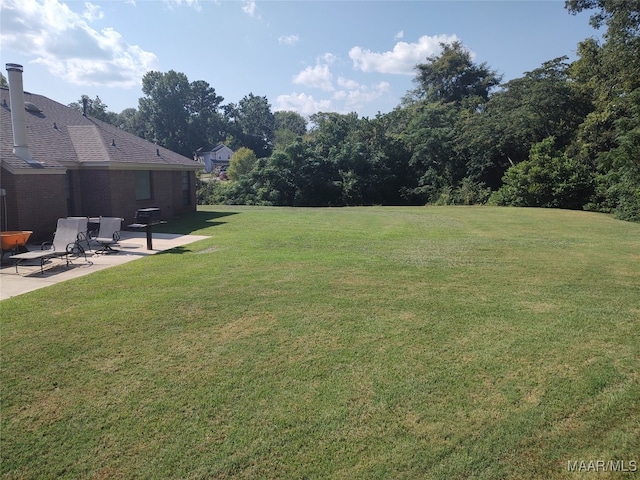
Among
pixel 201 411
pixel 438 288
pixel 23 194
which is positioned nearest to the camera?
pixel 201 411

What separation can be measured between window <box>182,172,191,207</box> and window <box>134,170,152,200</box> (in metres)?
3.35

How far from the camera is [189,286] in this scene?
26.3 ft

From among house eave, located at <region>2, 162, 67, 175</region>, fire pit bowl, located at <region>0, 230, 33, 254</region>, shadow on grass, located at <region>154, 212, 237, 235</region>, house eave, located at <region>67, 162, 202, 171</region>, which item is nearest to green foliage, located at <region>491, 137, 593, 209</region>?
shadow on grass, located at <region>154, 212, 237, 235</region>

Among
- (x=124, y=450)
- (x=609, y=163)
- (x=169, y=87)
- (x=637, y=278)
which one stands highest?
(x=169, y=87)

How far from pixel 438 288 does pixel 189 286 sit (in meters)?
4.34

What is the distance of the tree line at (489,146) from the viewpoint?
22938 mm

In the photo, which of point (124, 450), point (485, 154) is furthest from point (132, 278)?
point (485, 154)

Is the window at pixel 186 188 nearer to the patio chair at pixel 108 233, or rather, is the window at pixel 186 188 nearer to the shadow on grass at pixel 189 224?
the shadow on grass at pixel 189 224

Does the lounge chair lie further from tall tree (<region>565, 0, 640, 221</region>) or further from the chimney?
tall tree (<region>565, 0, 640, 221</region>)

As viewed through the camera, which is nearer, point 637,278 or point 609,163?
point 637,278

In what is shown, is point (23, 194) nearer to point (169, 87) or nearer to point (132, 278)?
point (132, 278)

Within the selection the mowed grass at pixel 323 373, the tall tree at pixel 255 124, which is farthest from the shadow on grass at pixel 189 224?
the tall tree at pixel 255 124

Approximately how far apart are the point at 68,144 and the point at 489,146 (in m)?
26.6

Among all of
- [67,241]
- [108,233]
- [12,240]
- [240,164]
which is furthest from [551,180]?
[240,164]
